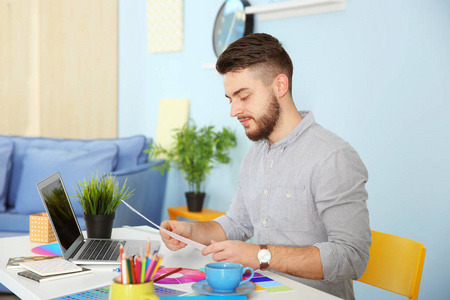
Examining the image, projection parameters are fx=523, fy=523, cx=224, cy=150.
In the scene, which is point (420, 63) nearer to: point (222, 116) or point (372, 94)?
point (372, 94)

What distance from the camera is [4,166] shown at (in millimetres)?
3160

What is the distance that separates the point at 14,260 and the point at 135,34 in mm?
3115

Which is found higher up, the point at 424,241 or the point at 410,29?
the point at 410,29

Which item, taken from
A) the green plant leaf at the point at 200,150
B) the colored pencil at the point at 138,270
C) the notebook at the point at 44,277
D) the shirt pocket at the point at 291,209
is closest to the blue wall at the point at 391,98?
the green plant leaf at the point at 200,150

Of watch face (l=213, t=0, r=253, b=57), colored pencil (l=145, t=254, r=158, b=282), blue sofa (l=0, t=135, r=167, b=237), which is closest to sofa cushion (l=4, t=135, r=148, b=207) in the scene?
blue sofa (l=0, t=135, r=167, b=237)

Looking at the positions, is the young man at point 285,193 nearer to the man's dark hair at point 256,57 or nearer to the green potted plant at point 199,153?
the man's dark hair at point 256,57

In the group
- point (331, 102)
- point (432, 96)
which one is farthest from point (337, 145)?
point (331, 102)

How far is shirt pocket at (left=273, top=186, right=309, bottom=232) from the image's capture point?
1521 mm

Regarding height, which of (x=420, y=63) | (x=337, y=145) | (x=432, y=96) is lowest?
(x=337, y=145)

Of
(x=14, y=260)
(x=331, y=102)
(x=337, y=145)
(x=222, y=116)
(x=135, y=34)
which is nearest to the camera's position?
(x=14, y=260)

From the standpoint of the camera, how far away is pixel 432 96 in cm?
231

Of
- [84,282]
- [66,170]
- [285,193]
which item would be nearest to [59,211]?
[84,282]

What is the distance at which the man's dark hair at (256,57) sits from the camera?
63.1 inches

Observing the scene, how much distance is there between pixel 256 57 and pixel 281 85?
0.39 ft
